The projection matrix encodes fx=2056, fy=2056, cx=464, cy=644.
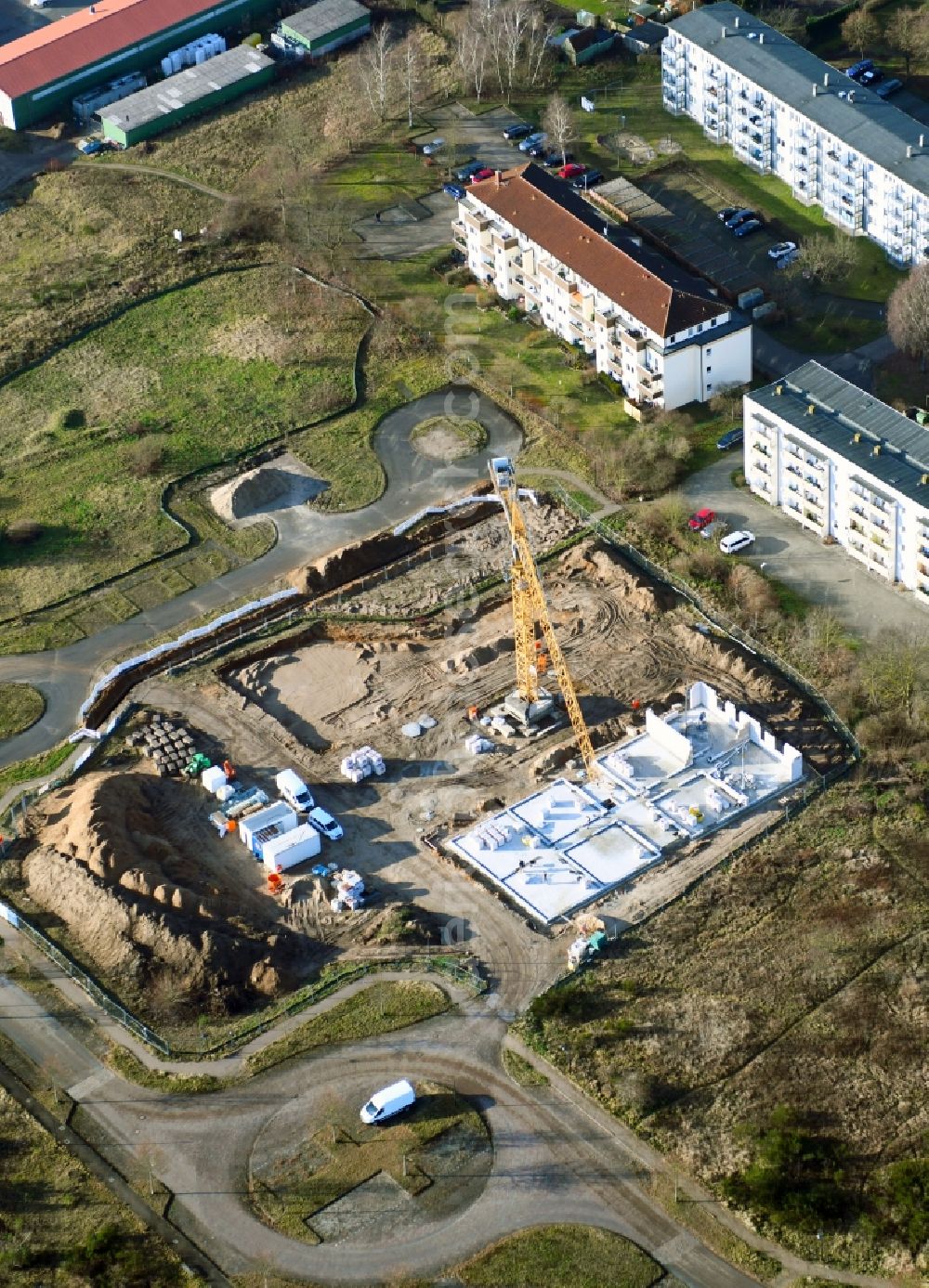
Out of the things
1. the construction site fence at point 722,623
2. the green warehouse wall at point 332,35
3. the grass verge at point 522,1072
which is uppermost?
the green warehouse wall at point 332,35

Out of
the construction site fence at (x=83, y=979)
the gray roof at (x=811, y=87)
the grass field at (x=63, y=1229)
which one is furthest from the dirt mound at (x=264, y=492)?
the grass field at (x=63, y=1229)

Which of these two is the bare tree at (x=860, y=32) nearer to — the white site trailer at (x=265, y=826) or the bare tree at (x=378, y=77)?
the bare tree at (x=378, y=77)

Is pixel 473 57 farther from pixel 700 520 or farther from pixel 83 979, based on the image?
pixel 83 979

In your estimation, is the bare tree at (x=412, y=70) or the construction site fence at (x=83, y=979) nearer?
the construction site fence at (x=83, y=979)

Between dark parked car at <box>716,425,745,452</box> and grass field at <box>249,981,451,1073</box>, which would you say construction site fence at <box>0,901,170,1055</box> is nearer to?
grass field at <box>249,981,451,1073</box>

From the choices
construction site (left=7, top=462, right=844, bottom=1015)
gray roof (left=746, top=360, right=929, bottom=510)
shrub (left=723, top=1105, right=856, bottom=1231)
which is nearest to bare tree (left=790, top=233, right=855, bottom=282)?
gray roof (left=746, top=360, right=929, bottom=510)

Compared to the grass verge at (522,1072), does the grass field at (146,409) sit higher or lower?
higher

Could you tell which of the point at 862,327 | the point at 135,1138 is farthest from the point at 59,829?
the point at 862,327
